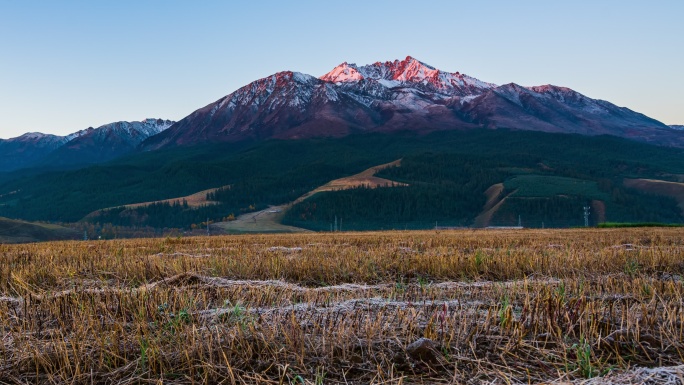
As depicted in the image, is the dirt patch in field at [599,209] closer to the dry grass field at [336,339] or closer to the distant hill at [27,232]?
the distant hill at [27,232]

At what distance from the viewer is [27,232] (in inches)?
3334

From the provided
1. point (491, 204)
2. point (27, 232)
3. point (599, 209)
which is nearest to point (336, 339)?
point (27, 232)

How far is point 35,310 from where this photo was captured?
565cm

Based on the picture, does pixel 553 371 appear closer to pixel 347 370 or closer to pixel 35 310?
pixel 347 370

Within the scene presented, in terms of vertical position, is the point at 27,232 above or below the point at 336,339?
below

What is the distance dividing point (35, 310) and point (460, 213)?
174 m

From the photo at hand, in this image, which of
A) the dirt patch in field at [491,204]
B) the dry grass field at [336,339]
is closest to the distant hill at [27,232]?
the dry grass field at [336,339]

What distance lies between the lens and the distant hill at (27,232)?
7981 cm

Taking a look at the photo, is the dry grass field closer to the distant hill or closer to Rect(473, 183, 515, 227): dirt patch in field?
the distant hill

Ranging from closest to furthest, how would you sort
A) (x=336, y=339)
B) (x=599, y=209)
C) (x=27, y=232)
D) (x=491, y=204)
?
(x=336, y=339), (x=27, y=232), (x=599, y=209), (x=491, y=204)

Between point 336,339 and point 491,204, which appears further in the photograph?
point 491,204

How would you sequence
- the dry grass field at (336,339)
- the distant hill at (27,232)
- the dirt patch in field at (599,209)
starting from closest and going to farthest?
1. the dry grass field at (336,339)
2. the distant hill at (27,232)
3. the dirt patch in field at (599,209)

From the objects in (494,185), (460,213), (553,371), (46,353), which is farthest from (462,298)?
(494,185)

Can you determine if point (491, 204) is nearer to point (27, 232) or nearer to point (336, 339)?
point (27, 232)
